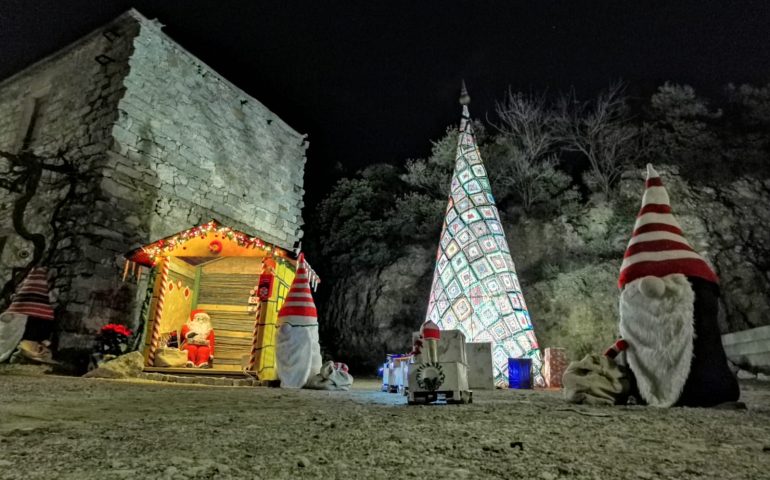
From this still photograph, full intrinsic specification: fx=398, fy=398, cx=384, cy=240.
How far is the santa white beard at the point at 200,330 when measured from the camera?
22.7 ft

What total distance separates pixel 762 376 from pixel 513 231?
6.06 meters

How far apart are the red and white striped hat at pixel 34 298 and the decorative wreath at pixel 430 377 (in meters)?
5.98

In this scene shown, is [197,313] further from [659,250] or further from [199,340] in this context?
[659,250]

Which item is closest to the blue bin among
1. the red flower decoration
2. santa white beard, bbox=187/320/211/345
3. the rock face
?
the rock face

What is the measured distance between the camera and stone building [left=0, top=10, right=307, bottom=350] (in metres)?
6.54

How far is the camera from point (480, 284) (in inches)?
250

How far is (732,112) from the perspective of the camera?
1125 centimetres

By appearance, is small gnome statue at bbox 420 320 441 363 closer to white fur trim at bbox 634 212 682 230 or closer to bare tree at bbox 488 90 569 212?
white fur trim at bbox 634 212 682 230

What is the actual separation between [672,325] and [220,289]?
7284 mm

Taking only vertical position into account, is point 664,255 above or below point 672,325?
above

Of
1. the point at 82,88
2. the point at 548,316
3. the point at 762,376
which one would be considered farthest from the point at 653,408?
the point at 82,88

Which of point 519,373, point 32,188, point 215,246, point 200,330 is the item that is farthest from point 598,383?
point 32,188

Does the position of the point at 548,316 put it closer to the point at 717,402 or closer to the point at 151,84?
the point at 717,402

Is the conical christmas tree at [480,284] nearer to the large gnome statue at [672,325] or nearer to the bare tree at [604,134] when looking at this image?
the large gnome statue at [672,325]
